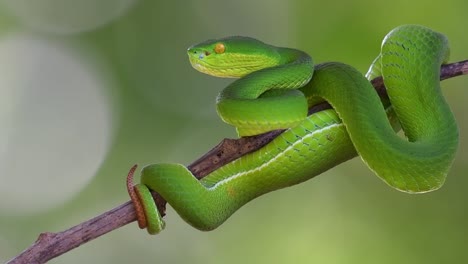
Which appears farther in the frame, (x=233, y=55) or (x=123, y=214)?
(x=233, y=55)

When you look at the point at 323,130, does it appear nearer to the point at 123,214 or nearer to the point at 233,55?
the point at 233,55

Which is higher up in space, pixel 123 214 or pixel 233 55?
pixel 233 55

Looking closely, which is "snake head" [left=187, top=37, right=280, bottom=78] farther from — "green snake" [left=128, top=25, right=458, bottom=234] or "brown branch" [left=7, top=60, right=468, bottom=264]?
"brown branch" [left=7, top=60, right=468, bottom=264]

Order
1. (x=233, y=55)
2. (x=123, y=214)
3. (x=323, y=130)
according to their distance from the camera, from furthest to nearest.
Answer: (x=233, y=55)
(x=323, y=130)
(x=123, y=214)

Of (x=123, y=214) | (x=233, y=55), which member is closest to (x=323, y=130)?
(x=233, y=55)

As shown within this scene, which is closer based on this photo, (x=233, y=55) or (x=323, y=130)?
(x=323, y=130)

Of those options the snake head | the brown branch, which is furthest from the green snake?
the snake head

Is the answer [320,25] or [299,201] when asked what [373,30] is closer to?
[320,25]

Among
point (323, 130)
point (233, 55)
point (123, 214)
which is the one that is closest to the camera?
point (123, 214)

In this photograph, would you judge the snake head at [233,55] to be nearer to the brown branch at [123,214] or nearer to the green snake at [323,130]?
the green snake at [323,130]
